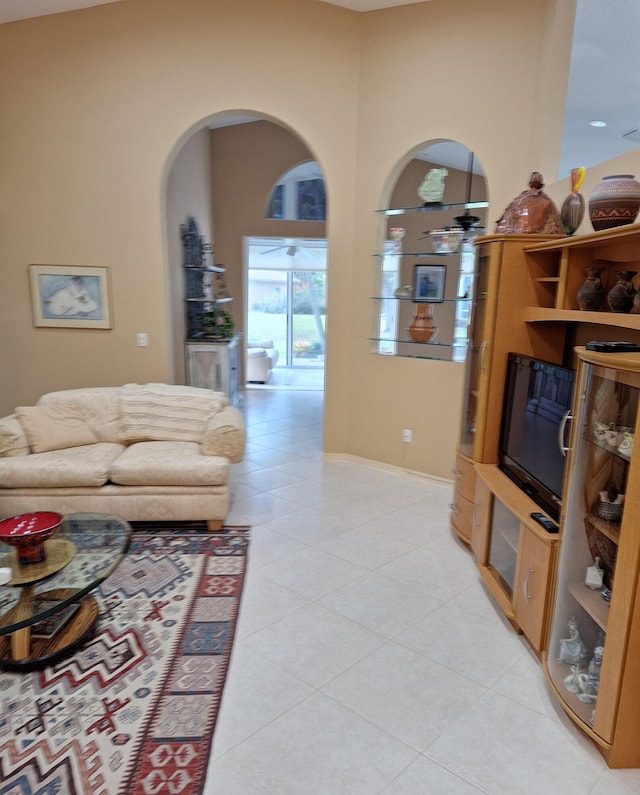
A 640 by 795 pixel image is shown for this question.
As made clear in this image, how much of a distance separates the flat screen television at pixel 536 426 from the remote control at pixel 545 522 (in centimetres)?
5

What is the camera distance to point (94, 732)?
1.93 m

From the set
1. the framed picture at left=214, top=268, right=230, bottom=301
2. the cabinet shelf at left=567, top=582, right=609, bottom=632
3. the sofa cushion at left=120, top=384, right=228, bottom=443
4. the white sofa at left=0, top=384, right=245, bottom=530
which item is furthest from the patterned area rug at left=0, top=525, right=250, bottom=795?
the framed picture at left=214, top=268, right=230, bottom=301

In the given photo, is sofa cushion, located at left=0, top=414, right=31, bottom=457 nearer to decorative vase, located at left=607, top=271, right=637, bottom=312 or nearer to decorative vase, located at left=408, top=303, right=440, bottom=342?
decorative vase, located at left=408, top=303, right=440, bottom=342

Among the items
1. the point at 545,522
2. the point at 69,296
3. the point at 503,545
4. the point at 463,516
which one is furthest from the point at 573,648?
the point at 69,296

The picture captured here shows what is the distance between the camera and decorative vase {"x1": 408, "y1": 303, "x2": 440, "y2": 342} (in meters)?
4.34

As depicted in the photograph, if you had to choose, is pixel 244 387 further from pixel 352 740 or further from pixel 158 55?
pixel 352 740

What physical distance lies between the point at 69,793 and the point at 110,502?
6.38 ft

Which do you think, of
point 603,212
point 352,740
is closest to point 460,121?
point 603,212

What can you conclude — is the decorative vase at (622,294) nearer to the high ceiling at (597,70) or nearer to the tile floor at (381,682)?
the tile floor at (381,682)

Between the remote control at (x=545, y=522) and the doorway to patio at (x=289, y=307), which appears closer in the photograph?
the remote control at (x=545, y=522)

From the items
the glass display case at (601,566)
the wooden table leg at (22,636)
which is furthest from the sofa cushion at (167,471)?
the glass display case at (601,566)

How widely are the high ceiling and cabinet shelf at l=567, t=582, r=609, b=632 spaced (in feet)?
9.95

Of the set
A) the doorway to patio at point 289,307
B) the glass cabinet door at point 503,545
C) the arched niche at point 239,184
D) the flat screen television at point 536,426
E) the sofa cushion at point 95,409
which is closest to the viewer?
the flat screen television at point 536,426

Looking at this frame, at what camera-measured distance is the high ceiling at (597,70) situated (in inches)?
138
